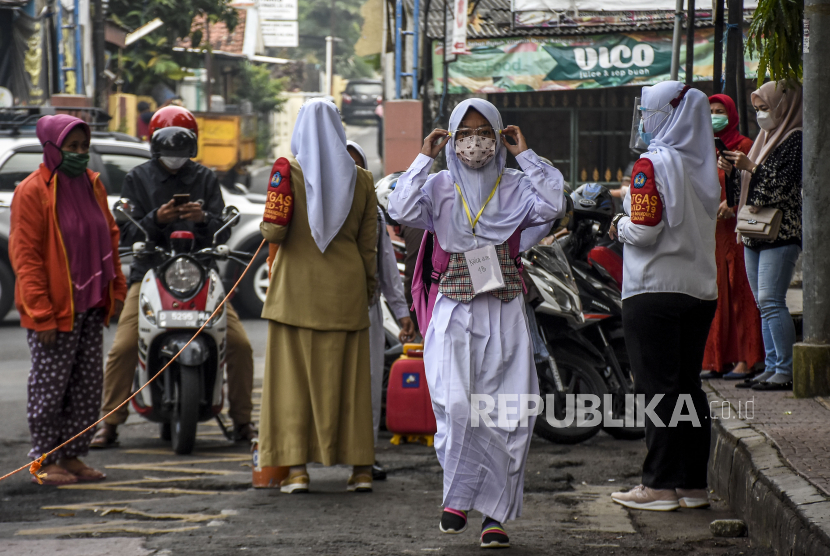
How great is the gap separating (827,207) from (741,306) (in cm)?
110

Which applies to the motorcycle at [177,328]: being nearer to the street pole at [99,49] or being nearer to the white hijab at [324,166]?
the white hijab at [324,166]

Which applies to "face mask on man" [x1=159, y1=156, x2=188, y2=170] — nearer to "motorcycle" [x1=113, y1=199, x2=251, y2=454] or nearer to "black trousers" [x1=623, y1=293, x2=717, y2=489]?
"motorcycle" [x1=113, y1=199, x2=251, y2=454]

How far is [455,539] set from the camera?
4074mm

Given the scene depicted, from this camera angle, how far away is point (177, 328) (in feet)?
18.8

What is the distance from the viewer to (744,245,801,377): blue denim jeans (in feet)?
19.1

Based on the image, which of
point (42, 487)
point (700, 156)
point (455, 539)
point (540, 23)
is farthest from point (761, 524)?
point (540, 23)

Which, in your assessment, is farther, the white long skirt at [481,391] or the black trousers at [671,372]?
the black trousers at [671,372]

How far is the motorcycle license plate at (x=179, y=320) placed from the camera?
572 cm

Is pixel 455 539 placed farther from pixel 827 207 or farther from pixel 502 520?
pixel 827 207

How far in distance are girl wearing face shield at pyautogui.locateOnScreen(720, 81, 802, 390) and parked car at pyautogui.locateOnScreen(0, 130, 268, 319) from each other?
6116mm

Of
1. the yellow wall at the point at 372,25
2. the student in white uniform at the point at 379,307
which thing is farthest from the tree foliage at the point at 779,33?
the yellow wall at the point at 372,25

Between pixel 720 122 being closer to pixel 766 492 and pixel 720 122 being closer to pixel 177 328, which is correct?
pixel 766 492

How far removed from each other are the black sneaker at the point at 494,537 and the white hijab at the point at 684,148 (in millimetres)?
1383

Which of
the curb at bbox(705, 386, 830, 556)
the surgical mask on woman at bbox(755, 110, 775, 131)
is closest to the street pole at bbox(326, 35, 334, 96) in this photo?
the surgical mask on woman at bbox(755, 110, 775, 131)
